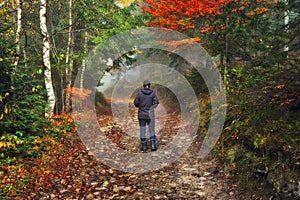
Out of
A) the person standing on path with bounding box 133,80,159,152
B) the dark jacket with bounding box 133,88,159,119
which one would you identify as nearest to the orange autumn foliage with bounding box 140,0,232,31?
the person standing on path with bounding box 133,80,159,152

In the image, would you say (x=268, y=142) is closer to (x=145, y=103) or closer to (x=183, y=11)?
(x=145, y=103)

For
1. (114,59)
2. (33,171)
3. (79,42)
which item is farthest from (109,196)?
(79,42)

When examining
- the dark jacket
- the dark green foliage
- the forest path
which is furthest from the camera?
the dark jacket

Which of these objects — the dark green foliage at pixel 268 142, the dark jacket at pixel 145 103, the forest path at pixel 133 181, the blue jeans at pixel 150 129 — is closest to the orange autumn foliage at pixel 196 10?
the dark jacket at pixel 145 103

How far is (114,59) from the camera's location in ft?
54.6

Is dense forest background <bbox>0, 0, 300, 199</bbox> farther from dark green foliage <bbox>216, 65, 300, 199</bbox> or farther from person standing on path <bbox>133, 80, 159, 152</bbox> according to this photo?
person standing on path <bbox>133, 80, 159, 152</bbox>

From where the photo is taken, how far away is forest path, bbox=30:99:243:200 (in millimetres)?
5777

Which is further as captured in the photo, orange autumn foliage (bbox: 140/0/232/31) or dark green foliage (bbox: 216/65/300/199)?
orange autumn foliage (bbox: 140/0/232/31)

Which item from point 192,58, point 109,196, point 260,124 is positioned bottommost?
point 109,196

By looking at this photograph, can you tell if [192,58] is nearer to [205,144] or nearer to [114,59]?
[114,59]

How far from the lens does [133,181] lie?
6.59 metres

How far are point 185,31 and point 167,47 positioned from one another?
296 centimetres

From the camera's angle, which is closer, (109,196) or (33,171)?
(109,196)

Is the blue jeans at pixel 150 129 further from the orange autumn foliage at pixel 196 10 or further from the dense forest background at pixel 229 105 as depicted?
the orange autumn foliage at pixel 196 10
